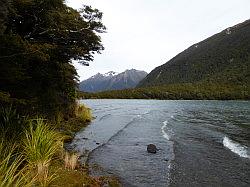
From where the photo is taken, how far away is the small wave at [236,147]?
24.6m

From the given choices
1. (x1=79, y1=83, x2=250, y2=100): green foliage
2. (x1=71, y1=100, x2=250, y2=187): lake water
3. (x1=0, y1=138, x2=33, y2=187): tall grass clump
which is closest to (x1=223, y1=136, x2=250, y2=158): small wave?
(x1=71, y1=100, x2=250, y2=187): lake water

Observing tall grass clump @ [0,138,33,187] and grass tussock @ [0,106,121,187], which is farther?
grass tussock @ [0,106,121,187]

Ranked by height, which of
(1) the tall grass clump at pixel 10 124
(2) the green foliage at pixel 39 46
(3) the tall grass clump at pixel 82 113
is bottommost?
(3) the tall grass clump at pixel 82 113

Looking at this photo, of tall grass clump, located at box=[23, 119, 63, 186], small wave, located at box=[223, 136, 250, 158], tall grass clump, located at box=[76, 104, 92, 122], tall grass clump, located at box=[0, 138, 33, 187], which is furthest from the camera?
tall grass clump, located at box=[76, 104, 92, 122]

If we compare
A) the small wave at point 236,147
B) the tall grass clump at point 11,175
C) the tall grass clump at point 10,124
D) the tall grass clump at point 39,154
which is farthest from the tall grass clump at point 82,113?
the tall grass clump at point 11,175

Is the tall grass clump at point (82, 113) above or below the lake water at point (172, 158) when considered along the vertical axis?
above

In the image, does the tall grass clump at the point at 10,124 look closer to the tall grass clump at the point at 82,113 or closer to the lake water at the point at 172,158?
the lake water at the point at 172,158

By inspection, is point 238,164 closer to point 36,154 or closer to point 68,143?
point 68,143

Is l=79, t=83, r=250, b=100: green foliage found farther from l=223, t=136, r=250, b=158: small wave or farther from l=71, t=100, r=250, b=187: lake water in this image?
l=223, t=136, r=250, b=158: small wave

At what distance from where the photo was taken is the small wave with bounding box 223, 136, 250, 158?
24562mm

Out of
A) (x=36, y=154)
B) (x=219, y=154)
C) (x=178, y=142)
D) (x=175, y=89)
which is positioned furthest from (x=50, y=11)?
(x=175, y=89)

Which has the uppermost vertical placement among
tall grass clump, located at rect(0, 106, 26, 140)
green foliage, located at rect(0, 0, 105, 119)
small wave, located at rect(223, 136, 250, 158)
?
green foliage, located at rect(0, 0, 105, 119)

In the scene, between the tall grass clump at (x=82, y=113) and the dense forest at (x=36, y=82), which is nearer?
the dense forest at (x=36, y=82)

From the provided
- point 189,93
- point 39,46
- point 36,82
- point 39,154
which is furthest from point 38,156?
point 189,93
